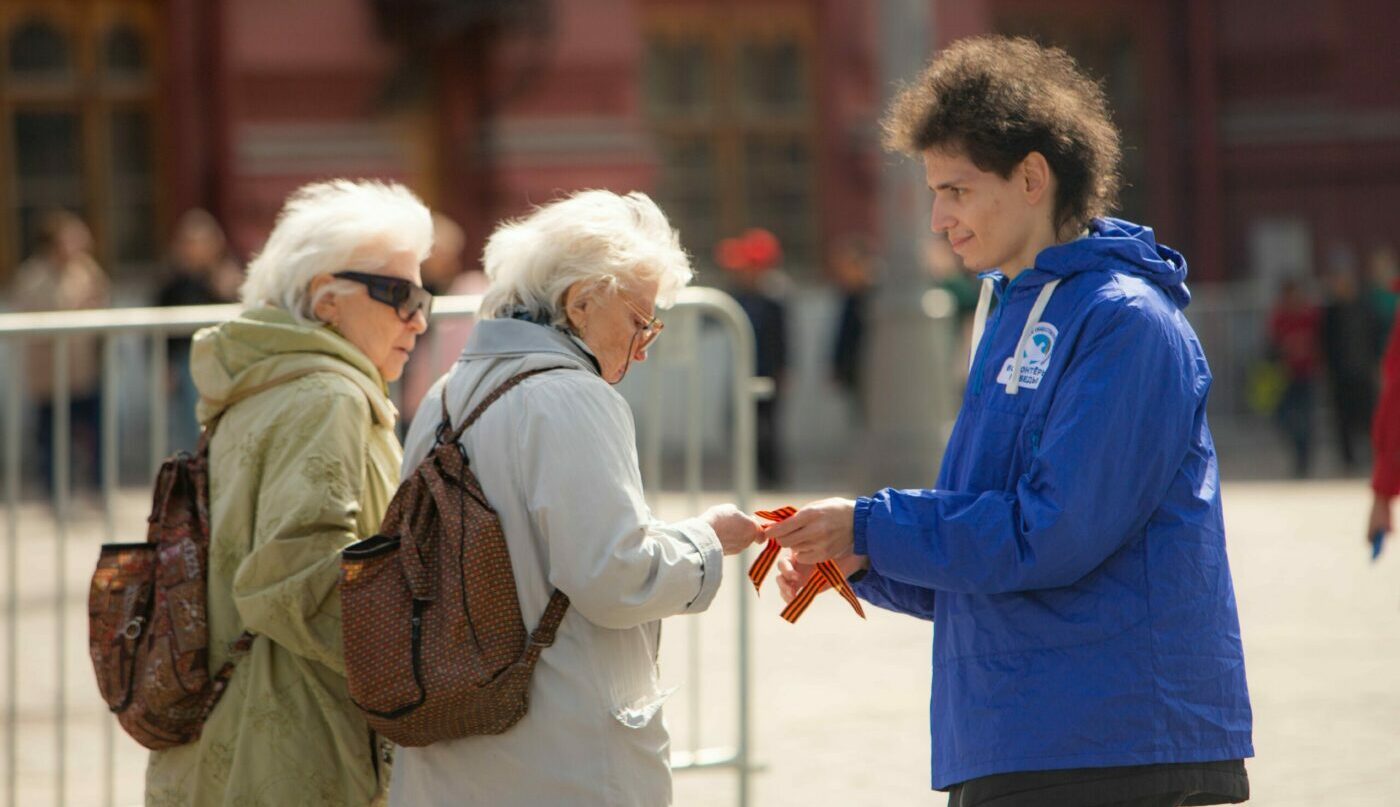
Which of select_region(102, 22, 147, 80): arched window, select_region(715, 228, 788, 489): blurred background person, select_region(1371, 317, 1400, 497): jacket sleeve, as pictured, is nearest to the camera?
select_region(1371, 317, 1400, 497): jacket sleeve

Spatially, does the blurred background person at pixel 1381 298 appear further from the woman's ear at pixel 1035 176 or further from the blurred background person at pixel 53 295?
→ the woman's ear at pixel 1035 176

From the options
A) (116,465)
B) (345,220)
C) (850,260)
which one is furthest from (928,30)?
(345,220)

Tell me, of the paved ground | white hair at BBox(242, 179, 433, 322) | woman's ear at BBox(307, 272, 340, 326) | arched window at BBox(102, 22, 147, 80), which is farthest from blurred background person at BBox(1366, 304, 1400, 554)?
arched window at BBox(102, 22, 147, 80)

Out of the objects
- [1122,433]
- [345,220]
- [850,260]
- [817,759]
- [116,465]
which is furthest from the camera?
[850,260]

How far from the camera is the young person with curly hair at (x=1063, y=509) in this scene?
276 cm

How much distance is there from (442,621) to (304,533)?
45 cm

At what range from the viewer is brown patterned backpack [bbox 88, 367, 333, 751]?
3.35 metres

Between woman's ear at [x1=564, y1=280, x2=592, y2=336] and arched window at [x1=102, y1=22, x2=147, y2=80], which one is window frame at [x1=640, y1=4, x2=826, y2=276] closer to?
arched window at [x1=102, y1=22, x2=147, y2=80]

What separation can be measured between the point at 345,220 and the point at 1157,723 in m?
1.79

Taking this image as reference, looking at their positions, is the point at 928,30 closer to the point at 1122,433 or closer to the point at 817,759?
the point at 817,759

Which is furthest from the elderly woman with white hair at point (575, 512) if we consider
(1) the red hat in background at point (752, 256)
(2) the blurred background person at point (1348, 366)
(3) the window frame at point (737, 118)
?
(3) the window frame at point (737, 118)

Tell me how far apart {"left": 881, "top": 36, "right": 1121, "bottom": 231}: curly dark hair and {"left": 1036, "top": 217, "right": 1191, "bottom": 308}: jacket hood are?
9 centimetres

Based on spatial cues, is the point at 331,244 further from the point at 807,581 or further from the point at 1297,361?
the point at 1297,361

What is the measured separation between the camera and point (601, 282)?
3055mm
